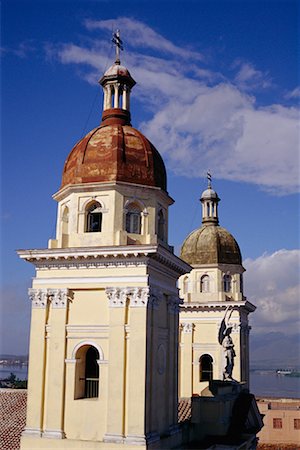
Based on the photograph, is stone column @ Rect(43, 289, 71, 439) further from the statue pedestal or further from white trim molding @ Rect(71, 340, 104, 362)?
the statue pedestal

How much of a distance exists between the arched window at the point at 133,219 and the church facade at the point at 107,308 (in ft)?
0.12

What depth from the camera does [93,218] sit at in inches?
872

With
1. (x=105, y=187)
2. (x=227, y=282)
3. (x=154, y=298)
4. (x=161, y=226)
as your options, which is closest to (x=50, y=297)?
(x=154, y=298)

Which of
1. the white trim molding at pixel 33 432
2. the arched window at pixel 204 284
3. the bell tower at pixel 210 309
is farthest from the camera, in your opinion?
the arched window at pixel 204 284

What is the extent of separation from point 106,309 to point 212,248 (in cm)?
1696

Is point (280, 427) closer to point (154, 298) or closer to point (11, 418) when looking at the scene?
point (11, 418)

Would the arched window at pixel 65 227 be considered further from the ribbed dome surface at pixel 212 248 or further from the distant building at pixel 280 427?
the distant building at pixel 280 427

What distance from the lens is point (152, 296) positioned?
20438mm

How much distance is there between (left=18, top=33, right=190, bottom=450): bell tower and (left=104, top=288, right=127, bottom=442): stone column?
0.11 ft

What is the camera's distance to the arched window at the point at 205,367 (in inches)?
1383

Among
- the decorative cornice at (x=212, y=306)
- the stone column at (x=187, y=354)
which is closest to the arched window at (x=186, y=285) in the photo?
the decorative cornice at (x=212, y=306)

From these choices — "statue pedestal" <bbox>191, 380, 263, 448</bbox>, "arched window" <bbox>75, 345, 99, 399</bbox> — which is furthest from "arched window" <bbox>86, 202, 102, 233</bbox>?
"statue pedestal" <bbox>191, 380, 263, 448</bbox>

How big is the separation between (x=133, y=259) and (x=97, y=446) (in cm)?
624

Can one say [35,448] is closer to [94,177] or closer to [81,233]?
[81,233]
